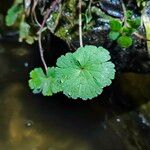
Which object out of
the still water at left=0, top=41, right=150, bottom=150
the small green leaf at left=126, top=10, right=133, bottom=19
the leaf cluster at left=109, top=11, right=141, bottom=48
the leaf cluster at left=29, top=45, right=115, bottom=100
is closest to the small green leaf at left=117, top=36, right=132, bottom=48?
the leaf cluster at left=109, top=11, right=141, bottom=48

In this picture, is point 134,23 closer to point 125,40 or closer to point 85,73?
point 125,40

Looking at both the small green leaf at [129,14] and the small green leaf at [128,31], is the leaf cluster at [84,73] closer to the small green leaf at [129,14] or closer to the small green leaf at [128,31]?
the small green leaf at [128,31]

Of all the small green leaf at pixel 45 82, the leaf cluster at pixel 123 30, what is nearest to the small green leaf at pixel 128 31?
the leaf cluster at pixel 123 30

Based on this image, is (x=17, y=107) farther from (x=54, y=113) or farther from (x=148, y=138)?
(x=148, y=138)

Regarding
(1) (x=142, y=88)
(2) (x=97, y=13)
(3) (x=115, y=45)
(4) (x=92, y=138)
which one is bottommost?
(4) (x=92, y=138)

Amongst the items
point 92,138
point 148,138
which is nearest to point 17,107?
point 92,138

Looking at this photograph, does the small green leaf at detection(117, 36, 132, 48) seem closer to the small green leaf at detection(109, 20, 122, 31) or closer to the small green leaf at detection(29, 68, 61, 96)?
the small green leaf at detection(109, 20, 122, 31)
